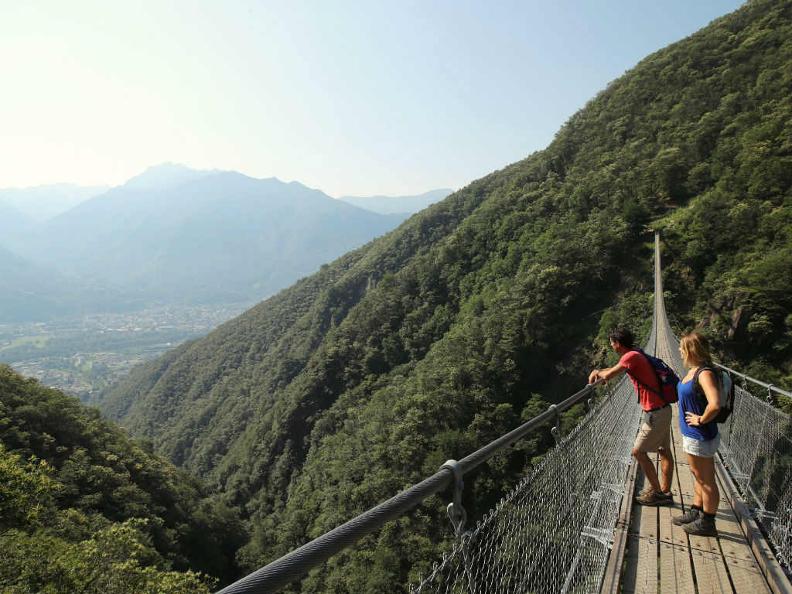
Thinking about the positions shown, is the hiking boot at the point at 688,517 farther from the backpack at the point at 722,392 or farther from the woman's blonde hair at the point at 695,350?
the woman's blonde hair at the point at 695,350

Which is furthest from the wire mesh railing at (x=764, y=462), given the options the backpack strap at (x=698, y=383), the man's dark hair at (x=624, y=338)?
the man's dark hair at (x=624, y=338)

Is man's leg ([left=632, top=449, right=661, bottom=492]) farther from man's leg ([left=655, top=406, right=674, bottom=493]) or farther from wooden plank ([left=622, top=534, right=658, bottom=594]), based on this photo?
wooden plank ([left=622, top=534, right=658, bottom=594])

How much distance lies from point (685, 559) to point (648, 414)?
1.09 m

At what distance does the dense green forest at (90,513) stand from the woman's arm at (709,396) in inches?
500

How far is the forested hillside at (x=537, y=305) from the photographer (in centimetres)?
2128

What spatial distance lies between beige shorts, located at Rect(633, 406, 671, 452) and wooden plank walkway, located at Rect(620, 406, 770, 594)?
0.59 metres

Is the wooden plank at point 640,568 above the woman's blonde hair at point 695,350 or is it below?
below

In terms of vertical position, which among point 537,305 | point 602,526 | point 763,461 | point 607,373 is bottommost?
point 537,305

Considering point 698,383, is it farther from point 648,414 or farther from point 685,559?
point 685,559

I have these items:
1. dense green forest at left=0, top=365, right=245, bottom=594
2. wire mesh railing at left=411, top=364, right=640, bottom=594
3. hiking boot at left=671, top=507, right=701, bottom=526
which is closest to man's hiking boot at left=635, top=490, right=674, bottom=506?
wire mesh railing at left=411, top=364, right=640, bottom=594

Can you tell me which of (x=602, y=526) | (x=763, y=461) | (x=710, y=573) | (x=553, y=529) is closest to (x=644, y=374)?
(x=602, y=526)

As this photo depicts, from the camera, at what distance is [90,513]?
19.0 meters

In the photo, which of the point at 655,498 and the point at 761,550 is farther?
the point at 655,498

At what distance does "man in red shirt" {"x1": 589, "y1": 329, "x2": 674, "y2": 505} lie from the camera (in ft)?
11.9
